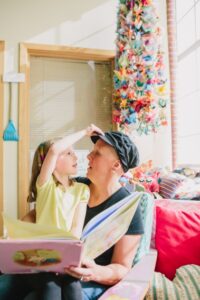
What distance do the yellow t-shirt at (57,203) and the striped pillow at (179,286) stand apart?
1.48 feet

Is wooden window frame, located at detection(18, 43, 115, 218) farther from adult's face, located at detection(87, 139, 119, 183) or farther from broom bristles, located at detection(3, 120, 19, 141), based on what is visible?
adult's face, located at detection(87, 139, 119, 183)

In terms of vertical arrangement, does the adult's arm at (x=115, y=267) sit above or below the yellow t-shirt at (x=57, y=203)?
below

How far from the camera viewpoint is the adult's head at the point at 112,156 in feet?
3.77

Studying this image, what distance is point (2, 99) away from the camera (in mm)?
2756

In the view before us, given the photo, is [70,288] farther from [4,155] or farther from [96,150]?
[4,155]

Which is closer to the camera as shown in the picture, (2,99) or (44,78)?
(2,99)

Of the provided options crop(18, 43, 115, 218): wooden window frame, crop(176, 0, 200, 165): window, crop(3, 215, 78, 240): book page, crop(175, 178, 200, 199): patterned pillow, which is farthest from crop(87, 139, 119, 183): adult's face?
crop(176, 0, 200, 165): window

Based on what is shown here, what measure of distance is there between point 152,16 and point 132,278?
2.11 meters

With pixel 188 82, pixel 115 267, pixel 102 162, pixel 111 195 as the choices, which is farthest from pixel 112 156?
pixel 188 82

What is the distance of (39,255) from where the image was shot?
79 centimetres

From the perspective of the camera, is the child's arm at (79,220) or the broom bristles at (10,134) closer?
the child's arm at (79,220)

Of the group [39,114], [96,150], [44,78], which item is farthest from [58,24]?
[96,150]

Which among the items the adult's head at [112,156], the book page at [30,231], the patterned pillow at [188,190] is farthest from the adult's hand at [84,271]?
the patterned pillow at [188,190]

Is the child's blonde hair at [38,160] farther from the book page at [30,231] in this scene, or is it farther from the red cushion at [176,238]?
the red cushion at [176,238]
